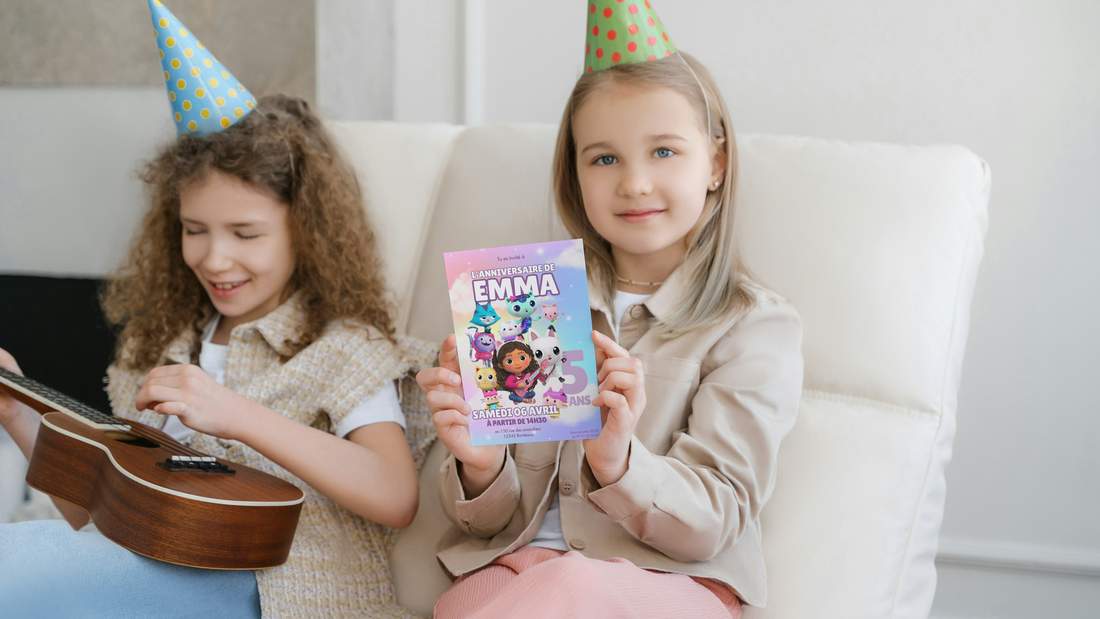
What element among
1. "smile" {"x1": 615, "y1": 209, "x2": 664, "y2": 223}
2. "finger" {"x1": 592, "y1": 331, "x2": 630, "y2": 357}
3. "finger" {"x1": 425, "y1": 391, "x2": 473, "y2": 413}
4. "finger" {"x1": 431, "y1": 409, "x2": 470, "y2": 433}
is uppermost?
"smile" {"x1": 615, "y1": 209, "x2": 664, "y2": 223}

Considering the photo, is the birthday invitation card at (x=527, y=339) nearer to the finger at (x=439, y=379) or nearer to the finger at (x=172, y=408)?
the finger at (x=439, y=379)

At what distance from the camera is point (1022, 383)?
1.50 meters

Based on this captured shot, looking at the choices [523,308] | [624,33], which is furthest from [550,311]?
[624,33]

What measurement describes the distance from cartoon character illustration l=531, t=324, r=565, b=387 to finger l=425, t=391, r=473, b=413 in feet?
0.31

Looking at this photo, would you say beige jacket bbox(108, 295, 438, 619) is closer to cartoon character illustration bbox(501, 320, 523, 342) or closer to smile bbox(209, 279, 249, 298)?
A: smile bbox(209, 279, 249, 298)

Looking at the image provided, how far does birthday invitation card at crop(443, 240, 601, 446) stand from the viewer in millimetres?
882

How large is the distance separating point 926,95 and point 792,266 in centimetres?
59

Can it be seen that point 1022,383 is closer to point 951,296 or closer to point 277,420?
point 951,296

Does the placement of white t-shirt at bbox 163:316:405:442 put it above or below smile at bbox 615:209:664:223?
below

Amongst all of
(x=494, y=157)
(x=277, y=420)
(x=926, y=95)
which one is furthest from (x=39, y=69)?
(x=926, y=95)

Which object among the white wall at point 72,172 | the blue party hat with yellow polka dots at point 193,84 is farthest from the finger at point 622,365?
the white wall at point 72,172

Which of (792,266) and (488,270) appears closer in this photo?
(488,270)

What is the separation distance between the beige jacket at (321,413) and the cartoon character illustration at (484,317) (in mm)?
388

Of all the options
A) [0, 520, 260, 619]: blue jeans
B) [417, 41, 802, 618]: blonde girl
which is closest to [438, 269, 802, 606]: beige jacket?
[417, 41, 802, 618]: blonde girl
